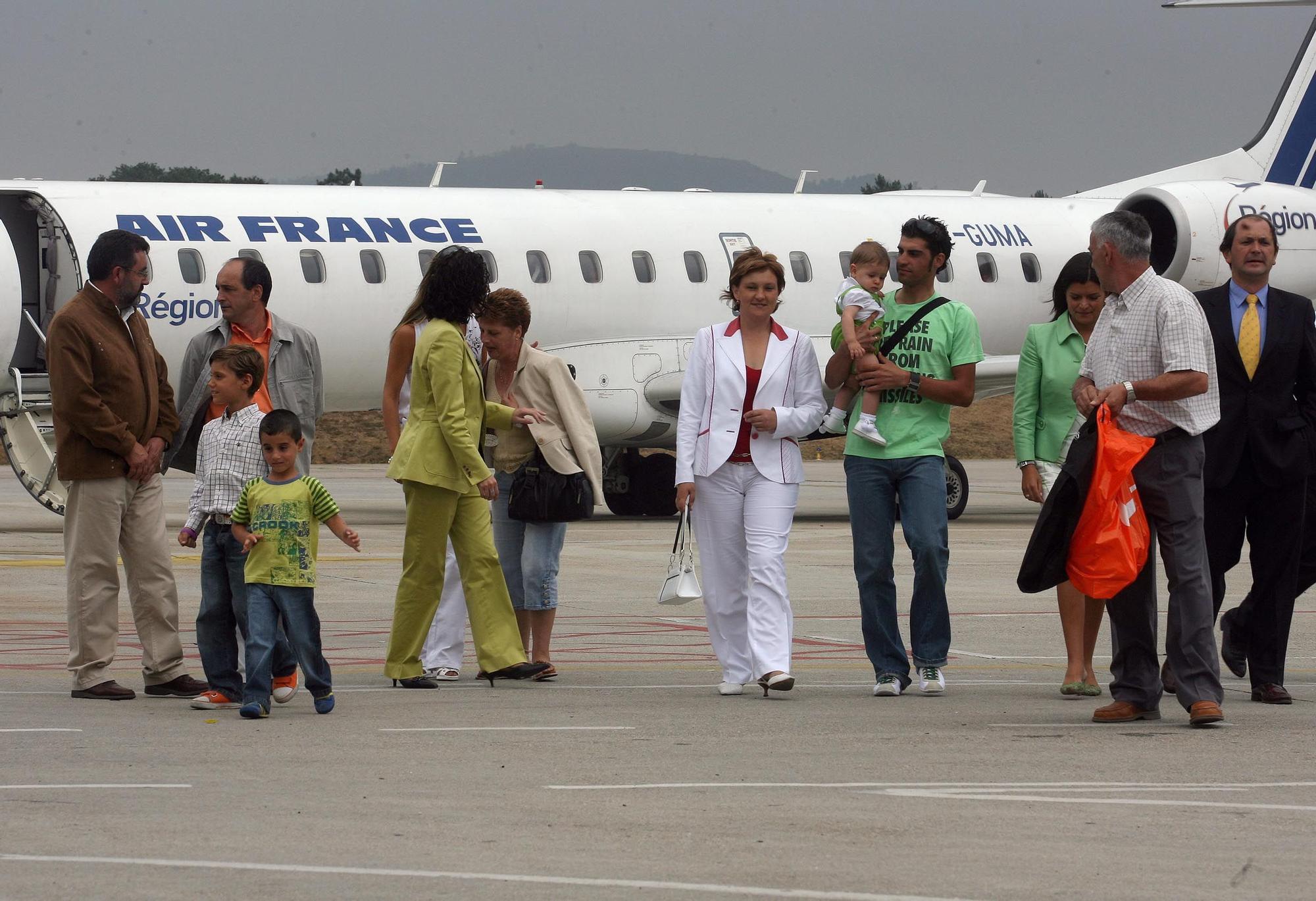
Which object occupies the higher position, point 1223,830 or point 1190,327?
point 1190,327

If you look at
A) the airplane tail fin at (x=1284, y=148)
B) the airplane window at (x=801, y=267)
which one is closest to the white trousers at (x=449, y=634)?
the airplane window at (x=801, y=267)

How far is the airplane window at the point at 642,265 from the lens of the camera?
883 inches

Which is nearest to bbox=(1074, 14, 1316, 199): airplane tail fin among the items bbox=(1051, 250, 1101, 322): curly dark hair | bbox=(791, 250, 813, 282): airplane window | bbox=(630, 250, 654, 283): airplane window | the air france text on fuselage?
bbox=(791, 250, 813, 282): airplane window

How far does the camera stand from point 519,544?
1000cm

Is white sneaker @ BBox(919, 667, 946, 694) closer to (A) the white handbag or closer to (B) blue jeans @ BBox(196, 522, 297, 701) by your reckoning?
(A) the white handbag

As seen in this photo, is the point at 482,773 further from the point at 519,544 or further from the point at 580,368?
the point at 580,368

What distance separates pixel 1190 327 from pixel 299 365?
3.93 metres

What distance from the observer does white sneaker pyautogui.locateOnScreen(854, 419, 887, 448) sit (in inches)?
359

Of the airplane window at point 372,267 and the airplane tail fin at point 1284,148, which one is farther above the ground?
the airplane tail fin at point 1284,148

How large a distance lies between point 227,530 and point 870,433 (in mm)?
2842

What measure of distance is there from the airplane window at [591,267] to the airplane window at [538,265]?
0.44 m

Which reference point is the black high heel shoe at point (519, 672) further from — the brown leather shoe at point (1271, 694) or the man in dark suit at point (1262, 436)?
the brown leather shoe at point (1271, 694)

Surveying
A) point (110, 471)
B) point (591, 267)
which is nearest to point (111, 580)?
point (110, 471)

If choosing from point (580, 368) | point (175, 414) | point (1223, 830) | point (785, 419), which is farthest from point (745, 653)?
point (580, 368)
